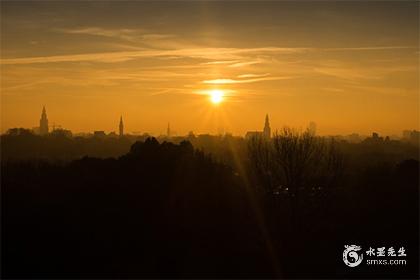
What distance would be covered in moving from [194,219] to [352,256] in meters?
7.97

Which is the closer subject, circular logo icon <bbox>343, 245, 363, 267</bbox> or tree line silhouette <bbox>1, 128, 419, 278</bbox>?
circular logo icon <bbox>343, 245, 363, 267</bbox>

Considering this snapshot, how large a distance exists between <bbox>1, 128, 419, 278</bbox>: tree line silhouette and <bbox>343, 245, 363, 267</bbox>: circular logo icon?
30 cm

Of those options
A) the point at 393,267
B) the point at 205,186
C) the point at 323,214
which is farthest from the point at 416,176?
the point at 393,267

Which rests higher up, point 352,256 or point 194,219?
point 194,219

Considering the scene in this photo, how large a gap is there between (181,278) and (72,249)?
4.50 m

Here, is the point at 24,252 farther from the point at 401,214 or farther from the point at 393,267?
the point at 401,214

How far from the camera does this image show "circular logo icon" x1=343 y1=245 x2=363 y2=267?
59.8 feet

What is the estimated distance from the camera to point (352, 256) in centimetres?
1861

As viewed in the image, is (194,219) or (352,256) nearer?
(352,256)

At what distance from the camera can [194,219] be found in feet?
78.7

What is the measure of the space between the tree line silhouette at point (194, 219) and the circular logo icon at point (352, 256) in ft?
1.00

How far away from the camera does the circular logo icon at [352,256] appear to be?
18234mm

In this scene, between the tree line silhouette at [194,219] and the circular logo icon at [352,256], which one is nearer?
the circular logo icon at [352,256]

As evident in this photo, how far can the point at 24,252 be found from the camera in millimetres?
18750
